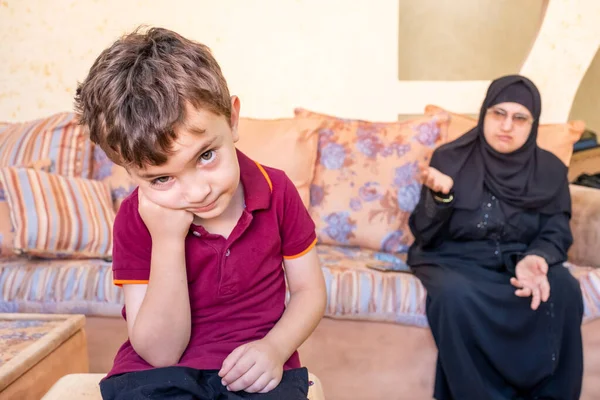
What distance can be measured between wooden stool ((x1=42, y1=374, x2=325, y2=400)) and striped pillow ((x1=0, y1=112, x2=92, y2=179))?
145 centimetres

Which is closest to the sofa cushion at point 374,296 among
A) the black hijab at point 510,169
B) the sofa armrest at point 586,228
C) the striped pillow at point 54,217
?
the black hijab at point 510,169

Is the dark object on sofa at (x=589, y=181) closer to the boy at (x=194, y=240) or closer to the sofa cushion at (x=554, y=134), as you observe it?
the sofa cushion at (x=554, y=134)

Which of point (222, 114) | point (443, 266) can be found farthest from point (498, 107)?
point (222, 114)

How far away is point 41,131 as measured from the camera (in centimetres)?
237

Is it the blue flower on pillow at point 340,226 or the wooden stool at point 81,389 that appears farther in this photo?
the blue flower on pillow at point 340,226

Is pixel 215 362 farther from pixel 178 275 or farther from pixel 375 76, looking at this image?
pixel 375 76

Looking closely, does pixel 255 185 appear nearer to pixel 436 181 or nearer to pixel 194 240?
pixel 194 240

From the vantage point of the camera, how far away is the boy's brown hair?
0.71 meters

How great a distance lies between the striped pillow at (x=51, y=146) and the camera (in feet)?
7.50

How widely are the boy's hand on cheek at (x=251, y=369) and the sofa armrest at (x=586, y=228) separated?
62.6 inches

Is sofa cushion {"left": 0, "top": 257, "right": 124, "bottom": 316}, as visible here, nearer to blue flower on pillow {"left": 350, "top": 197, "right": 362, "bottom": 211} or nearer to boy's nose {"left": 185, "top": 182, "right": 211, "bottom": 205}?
blue flower on pillow {"left": 350, "top": 197, "right": 362, "bottom": 211}

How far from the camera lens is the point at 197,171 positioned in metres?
0.76

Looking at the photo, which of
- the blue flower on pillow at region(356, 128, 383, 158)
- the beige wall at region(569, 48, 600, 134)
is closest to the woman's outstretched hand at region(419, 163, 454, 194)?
the blue flower on pillow at region(356, 128, 383, 158)

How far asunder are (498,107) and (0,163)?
197cm
